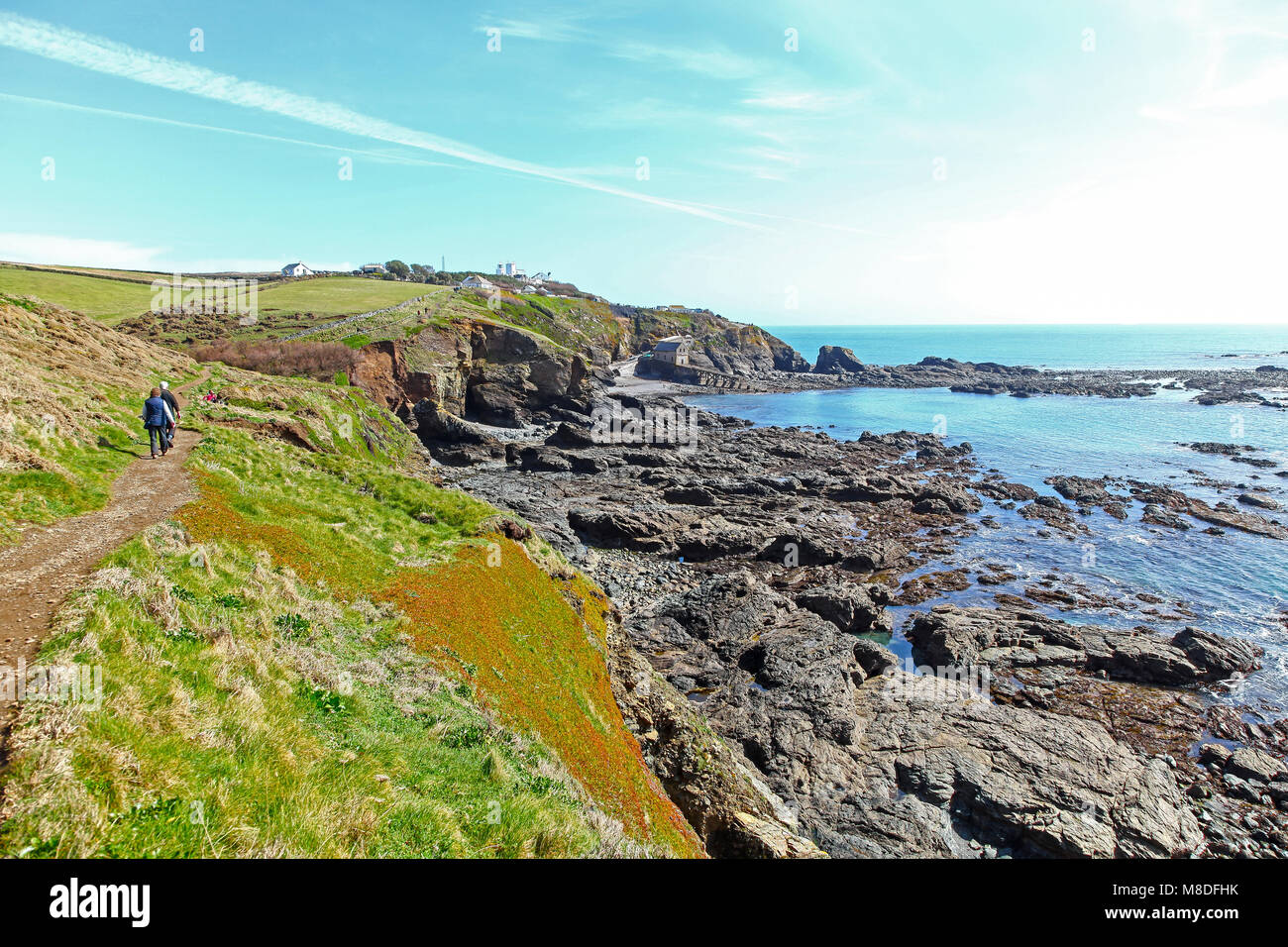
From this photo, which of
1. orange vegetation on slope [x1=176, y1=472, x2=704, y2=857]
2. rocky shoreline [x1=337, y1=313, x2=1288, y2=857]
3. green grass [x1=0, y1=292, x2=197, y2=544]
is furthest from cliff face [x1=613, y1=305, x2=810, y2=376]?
orange vegetation on slope [x1=176, y1=472, x2=704, y2=857]

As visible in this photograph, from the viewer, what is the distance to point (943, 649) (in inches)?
979

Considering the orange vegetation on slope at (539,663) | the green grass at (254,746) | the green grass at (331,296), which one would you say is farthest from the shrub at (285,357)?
the green grass at (254,746)

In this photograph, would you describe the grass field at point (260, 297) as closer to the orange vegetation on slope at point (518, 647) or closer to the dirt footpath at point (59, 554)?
the dirt footpath at point (59, 554)

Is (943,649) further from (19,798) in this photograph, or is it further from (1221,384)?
(1221,384)

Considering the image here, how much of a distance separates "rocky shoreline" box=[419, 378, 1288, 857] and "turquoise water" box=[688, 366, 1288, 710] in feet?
10.7

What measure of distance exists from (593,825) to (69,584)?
335 inches

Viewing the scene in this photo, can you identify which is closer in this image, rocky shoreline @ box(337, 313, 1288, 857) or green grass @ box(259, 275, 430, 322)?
rocky shoreline @ box(337, 313, 1288, 857)

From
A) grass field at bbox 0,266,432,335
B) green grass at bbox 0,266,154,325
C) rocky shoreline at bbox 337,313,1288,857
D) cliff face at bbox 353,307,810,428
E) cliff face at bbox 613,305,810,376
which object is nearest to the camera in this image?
rocky shoreline at bbox 337,313,1288,857

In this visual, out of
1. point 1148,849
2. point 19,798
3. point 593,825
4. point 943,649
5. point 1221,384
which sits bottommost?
point 1148,849

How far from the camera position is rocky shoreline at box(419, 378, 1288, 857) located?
15602 millimetres

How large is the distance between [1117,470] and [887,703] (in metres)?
55.3

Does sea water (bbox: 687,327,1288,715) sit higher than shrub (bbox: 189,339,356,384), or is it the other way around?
shrub (bbox: 189,339,356,384)

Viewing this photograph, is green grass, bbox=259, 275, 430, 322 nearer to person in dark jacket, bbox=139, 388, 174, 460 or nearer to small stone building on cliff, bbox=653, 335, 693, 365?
person in dark jacket, bbox=139, 388, 174, 460

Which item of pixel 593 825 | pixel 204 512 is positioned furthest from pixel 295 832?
pixel 204 512
